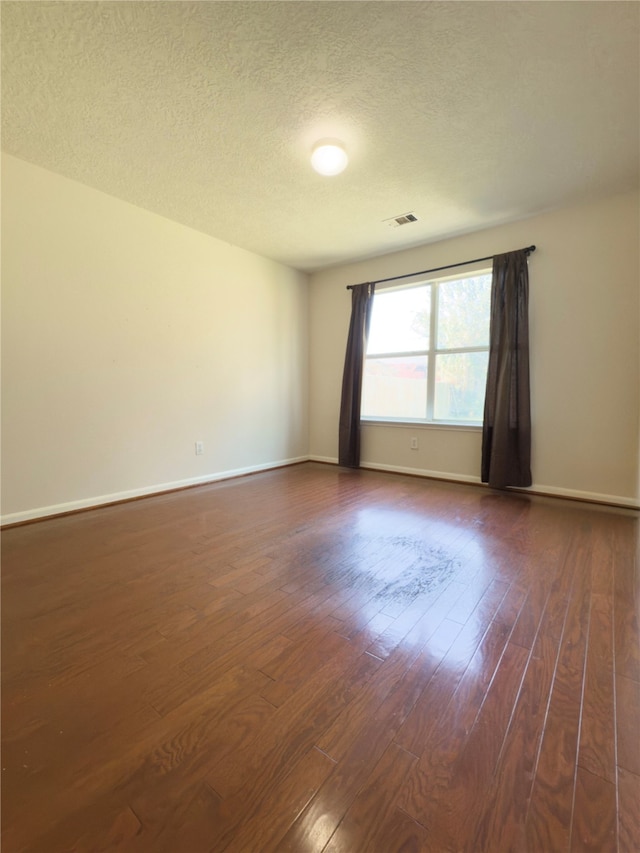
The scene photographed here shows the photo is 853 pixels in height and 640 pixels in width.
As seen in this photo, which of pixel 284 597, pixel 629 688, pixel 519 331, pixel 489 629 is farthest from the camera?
pixel 519 331

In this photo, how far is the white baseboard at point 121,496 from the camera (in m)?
2.61

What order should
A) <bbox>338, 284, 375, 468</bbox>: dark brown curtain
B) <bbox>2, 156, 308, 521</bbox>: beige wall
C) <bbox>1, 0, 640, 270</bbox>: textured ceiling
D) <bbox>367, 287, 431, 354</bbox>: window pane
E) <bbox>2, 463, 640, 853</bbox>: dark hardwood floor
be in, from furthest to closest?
<bbox>338, 284, 375, 468</bbox>: dark brown curtain < <bbox>367, 287, 431, 354</bbox>: window pane < <bbox>2, 156, 308, 521</bbox>: beige wall < <bbox>1, 0, 640, 270</bbox>: textured ceiling < <bbox>2, 463, 640, 853</bbox>: dark hardwood floor

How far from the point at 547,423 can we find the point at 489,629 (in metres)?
2.56

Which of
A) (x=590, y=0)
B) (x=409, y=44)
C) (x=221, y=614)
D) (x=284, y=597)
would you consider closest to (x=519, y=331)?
(x=590, y=0)

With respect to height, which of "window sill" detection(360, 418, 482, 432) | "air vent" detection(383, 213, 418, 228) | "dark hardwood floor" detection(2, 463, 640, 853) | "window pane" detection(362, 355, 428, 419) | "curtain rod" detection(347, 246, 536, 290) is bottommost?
"dark hardwood floor" detection(2, 463, 640, 853)

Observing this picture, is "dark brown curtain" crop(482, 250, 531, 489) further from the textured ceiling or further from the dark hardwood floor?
the dark hardwood floor

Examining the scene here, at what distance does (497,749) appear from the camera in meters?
0.96

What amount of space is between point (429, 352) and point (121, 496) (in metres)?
3.55

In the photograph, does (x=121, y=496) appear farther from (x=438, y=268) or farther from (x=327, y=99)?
(x=438, y=268)

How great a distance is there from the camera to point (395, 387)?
4.41 m

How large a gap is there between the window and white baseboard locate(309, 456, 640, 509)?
24.1 inches

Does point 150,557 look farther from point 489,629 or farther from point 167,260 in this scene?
point 167,260

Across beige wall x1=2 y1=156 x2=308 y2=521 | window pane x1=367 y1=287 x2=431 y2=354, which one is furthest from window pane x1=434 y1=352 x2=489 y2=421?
beige wall x1=2 y1=156 x2=308 y2=521

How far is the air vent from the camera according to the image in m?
3.35
